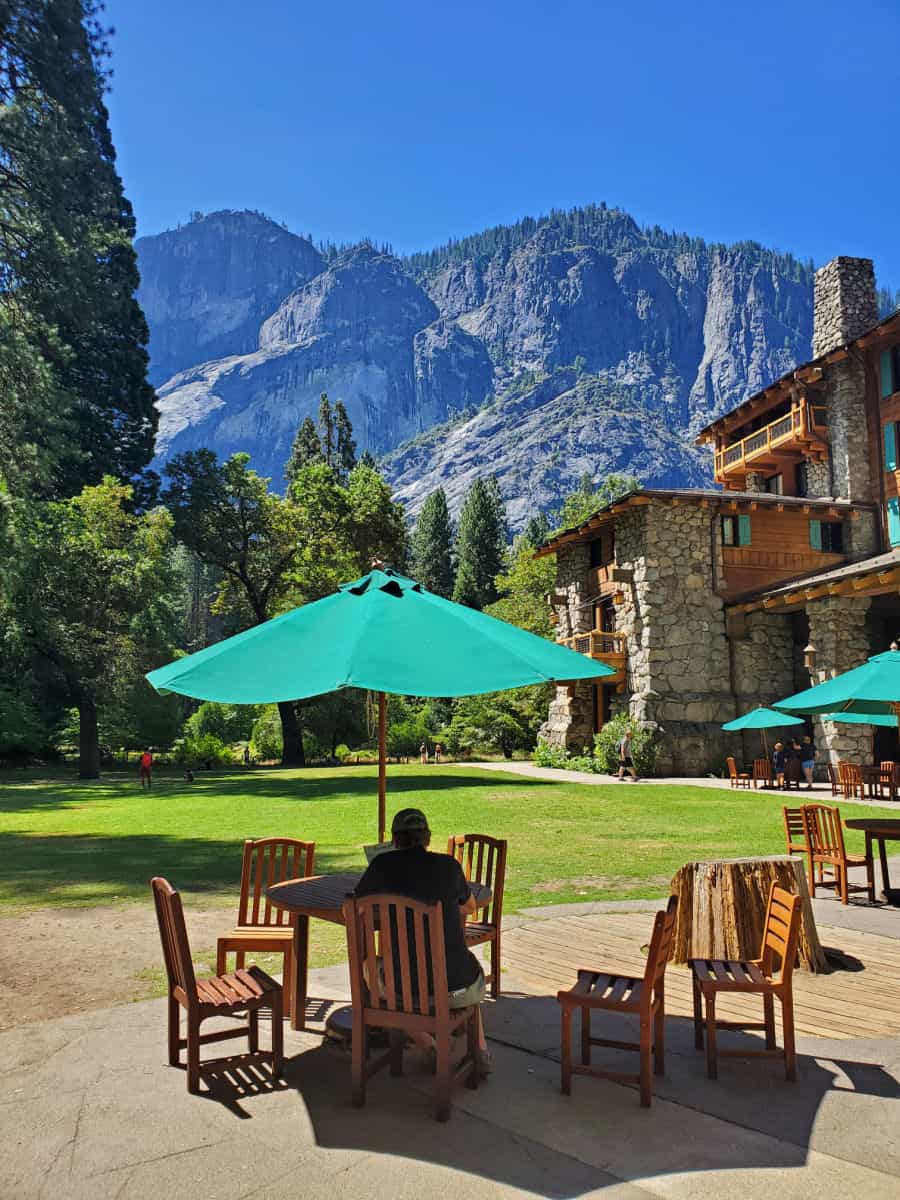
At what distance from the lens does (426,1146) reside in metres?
3.45

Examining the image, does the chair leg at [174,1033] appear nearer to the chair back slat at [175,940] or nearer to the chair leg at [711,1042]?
the chair back slat at [175,940]

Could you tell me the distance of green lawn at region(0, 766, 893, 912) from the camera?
9742mm

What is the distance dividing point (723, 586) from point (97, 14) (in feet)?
70.4

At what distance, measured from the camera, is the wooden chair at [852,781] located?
1916 centimetres

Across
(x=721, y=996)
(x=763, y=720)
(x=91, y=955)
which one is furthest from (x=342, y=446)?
(x=721, y=996)

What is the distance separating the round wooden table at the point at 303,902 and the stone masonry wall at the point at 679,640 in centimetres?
2197

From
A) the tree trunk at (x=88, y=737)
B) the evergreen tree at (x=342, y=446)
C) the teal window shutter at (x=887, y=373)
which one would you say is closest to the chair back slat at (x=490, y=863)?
the teal window shutter at (x=887, y=373)

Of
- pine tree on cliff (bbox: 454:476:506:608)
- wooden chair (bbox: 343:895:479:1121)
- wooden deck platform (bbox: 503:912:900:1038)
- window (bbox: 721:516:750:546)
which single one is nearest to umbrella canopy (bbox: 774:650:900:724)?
wooden deck platform (bbox: 503:912:900:1038)

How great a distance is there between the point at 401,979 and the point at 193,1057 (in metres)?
1.02

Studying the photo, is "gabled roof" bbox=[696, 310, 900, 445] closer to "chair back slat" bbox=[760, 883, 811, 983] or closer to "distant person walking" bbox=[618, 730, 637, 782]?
"distant person walking" bbox=[618, 730, 637, 782]

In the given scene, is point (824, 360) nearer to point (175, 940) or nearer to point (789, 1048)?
point (789, 1048)

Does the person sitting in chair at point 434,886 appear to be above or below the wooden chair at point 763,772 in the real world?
above

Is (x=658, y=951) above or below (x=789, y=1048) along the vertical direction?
above

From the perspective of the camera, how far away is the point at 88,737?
29.7m
